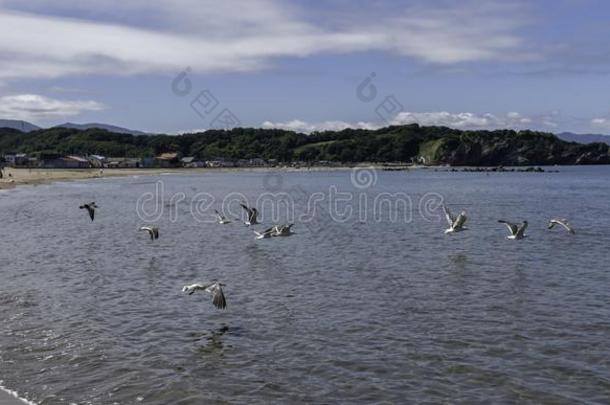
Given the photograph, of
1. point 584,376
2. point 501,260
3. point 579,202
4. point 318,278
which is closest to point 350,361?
point 584,376

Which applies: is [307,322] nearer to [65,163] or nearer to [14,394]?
[14,394]

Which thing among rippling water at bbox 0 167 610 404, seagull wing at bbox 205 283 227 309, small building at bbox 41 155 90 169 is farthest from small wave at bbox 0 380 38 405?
small building at bbox 41 155 90 169

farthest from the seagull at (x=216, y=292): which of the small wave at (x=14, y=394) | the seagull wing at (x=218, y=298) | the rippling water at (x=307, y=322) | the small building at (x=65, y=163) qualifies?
the small building at (x=65, y=163)

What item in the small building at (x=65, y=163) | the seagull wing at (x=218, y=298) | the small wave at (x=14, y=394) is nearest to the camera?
the small wave at (x=14, y=394)

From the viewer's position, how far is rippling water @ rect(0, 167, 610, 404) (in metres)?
11.8

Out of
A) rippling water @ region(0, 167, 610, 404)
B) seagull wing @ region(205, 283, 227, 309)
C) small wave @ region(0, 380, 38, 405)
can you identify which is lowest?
rippling water @ region(0, 167, 610, 404)

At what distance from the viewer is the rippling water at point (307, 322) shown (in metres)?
11.8

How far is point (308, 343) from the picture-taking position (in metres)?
14.5

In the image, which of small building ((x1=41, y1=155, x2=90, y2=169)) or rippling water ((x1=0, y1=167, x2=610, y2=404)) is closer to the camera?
rippling water ((x1=0, y1=167, x2=610, y2=404))

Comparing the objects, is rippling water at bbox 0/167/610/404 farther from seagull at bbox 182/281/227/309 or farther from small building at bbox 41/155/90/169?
small building at bbox 41/155/90/169

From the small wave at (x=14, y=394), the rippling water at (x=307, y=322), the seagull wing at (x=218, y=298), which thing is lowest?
the rippling water at (x=307, y=322)

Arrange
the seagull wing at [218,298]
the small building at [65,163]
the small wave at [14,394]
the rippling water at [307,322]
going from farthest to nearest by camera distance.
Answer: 1. the small building at [65,163]
2. the seagull wing at [218,298]
3. the rippling water at [307,322]
4. the small wave at [14,394]

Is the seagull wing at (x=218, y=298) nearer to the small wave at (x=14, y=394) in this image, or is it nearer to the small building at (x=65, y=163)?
the small wave at (x=14, y=394)

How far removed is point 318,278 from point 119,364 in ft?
34.1
